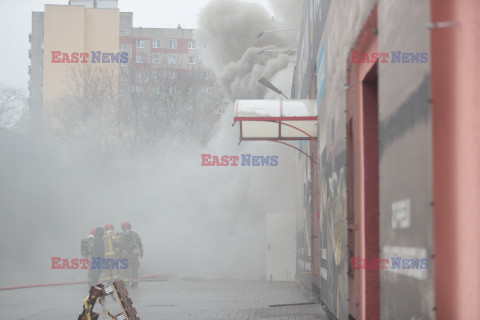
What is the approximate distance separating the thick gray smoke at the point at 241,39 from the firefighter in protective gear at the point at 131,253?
55.6 ft

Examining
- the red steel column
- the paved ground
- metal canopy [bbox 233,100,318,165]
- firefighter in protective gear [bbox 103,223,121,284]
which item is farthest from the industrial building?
firefighter in protective gear [bbox 103,223,121,284]

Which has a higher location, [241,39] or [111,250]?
[241,39]

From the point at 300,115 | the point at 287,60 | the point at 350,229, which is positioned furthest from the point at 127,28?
the point at 350,229

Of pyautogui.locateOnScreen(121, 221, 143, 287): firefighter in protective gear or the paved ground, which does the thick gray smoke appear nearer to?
pyautogui.locateOnScreen(121, 221, 143, 287): firefighter in protective gear

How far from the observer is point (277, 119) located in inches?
468

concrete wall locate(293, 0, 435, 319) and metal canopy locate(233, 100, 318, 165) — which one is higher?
metal canopy locate(233, 100, 318, 165)

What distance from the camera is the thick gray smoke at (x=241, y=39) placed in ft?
114

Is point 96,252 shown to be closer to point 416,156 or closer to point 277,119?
point 277,119

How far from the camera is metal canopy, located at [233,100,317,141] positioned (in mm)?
11797

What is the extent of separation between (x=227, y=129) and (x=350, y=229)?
1044 inches

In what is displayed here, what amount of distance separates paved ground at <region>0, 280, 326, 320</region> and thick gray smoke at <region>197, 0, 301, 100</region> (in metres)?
Result: 17.9

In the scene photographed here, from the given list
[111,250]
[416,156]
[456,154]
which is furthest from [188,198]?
[456,154]

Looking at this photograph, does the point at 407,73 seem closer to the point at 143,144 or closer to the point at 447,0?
the point at 447,0

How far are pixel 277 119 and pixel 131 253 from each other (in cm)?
685
